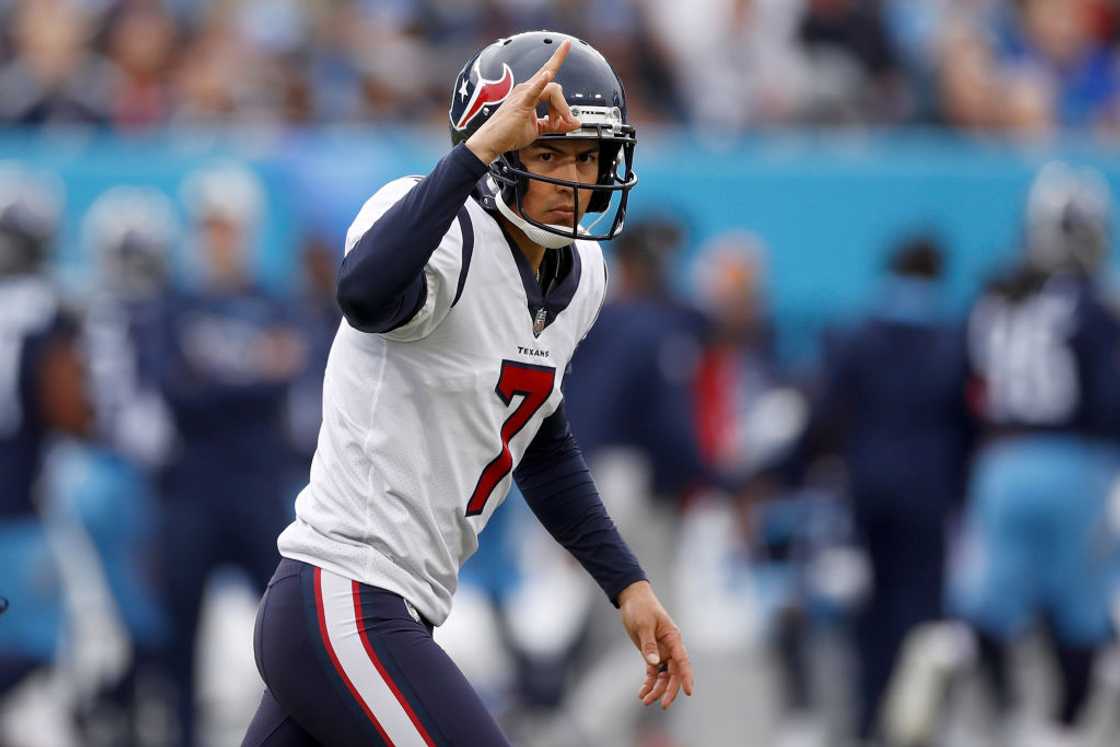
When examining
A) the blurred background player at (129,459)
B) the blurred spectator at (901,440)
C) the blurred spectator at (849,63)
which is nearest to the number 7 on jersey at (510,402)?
the blurred background player at (129,459)

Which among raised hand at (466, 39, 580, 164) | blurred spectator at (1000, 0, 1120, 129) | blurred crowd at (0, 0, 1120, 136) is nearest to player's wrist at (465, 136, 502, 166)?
raised hand at (466, 39, 580, 164)

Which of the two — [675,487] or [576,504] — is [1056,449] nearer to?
[675,487]

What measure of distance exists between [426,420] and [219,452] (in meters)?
4.12

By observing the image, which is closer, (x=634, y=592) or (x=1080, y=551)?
(x=634, y=592)

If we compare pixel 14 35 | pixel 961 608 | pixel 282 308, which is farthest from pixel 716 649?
pixel 14 35

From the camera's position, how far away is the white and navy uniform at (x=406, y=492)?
379 cm

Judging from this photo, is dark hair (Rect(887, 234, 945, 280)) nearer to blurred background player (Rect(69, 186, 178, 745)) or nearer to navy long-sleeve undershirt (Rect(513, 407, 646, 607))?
blurred background player (Rect(69, 186, 178, 745))

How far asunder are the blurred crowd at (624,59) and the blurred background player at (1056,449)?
10.7ft

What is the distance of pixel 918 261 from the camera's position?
26.9ft

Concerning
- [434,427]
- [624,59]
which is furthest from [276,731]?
[624,59]

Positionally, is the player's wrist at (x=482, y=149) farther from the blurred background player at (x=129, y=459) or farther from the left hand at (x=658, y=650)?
the blurred background player at (x=129, y=459)

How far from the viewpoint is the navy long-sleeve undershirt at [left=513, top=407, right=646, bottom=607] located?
435 centimetres

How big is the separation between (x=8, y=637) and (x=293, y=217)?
3.32m

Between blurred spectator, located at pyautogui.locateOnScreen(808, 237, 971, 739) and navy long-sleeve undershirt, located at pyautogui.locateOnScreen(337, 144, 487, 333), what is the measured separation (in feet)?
16.0
